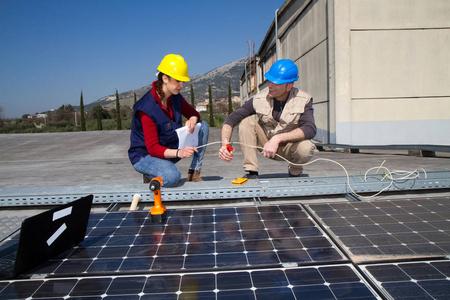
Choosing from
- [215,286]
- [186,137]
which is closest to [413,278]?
[215,286]

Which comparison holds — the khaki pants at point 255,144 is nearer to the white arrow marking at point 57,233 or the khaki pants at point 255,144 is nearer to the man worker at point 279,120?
the man worker at point 279,120

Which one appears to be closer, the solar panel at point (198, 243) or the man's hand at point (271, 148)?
the solar panel at point (198, 243)

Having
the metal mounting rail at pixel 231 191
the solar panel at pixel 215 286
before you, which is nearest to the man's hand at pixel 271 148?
the metal mounting rail at pixel 231 191

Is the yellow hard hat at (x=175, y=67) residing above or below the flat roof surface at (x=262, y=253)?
above

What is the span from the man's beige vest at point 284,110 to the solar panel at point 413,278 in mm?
2297

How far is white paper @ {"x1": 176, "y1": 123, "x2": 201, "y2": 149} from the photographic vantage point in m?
4.01

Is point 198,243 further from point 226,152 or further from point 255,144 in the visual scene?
point 255,144

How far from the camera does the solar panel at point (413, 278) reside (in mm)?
1676

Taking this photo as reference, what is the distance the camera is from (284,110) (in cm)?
406

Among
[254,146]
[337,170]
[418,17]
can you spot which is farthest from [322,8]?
[254,146]

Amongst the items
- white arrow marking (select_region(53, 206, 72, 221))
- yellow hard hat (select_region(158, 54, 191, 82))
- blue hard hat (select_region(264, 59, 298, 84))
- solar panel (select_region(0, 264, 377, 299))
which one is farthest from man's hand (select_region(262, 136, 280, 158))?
white arrow marking (select_region(53, 206, 72, 221))

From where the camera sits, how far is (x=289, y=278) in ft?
6.12

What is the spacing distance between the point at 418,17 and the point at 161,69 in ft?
27.6

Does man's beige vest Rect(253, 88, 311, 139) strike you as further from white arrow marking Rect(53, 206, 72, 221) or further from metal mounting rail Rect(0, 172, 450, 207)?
white arrow marking Rect(53, 206, 72, 221)
